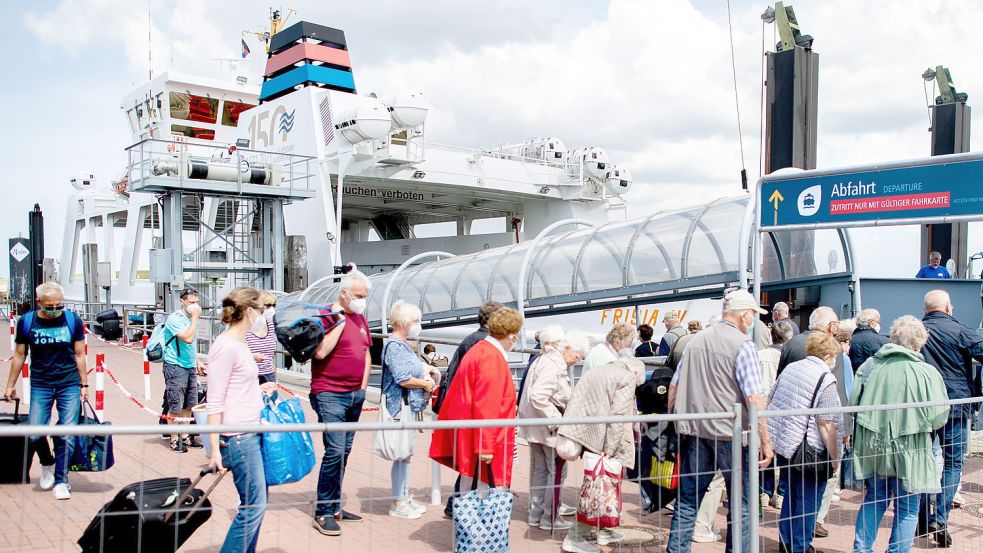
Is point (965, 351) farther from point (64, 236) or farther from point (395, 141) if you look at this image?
point (64, 236)

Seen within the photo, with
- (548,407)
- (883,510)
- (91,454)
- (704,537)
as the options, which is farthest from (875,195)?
(91,454)

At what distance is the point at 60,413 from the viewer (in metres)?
5.75

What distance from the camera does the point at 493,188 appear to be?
23.7 m

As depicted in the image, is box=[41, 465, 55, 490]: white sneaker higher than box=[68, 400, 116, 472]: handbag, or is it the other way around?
box=[68, 400, 116, 472]: handbag

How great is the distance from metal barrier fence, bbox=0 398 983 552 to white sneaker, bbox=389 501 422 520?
3 cm

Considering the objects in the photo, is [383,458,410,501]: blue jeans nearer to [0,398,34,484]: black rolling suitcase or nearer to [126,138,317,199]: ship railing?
[0,398,34,484]: black rolling suitcase

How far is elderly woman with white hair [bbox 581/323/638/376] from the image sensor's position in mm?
5688

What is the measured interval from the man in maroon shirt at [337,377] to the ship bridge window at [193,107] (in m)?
25.5

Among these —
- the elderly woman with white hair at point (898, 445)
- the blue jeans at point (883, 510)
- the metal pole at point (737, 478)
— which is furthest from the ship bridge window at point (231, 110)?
the metal pole at point (737, 478)

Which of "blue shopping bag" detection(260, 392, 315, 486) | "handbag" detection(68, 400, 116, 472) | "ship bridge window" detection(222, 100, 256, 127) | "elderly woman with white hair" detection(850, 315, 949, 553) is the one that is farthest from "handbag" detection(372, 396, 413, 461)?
"ship bridge window" detection(222, 100, 256, 127)

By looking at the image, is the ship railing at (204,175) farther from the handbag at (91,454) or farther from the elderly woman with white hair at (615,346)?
the elderly woman with white hair at (615,346)

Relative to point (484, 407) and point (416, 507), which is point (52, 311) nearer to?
point (416, 507)

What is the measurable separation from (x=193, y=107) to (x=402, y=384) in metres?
26.1

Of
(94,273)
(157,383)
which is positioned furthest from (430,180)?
(94,273)
